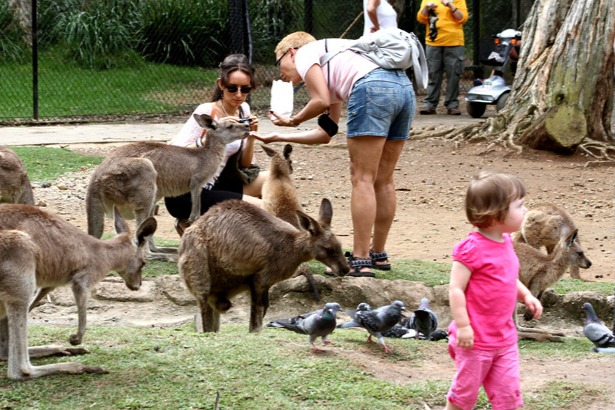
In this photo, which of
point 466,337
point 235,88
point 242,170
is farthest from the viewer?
point 242,170

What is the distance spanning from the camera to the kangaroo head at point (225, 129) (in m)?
7.69

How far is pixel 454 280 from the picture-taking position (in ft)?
13.0

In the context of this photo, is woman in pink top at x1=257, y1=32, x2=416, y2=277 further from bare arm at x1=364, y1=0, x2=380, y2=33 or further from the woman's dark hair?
bare arm at x1=364, y1=0, x2=380, y2=33

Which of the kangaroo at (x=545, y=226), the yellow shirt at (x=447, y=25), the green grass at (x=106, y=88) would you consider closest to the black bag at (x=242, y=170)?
the kangaroo at (x=545, y=226)

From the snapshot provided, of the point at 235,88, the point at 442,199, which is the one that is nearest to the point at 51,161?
the point at 442,199

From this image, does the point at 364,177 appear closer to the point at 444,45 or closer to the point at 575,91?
the point at 575,91

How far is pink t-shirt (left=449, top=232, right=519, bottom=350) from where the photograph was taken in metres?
3.98

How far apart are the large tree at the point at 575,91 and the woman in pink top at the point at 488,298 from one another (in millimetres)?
8552

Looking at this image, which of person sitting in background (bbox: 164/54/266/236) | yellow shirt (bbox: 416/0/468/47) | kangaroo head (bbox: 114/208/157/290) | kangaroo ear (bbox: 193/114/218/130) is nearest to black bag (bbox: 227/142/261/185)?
person sitting in background (bbox: 164/54/266/236)

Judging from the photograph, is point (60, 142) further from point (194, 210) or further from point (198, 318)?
point (198, 318)

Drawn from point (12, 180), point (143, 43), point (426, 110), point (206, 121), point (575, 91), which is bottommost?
point (426, 110)

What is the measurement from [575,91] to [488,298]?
8.90m

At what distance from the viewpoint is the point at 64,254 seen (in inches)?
180

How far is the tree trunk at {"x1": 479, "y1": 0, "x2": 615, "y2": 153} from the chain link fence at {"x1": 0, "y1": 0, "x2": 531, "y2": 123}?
477cm
